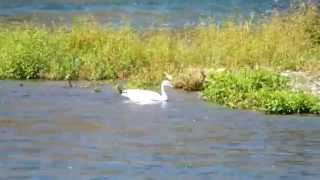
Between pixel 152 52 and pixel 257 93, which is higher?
pixel 257 93

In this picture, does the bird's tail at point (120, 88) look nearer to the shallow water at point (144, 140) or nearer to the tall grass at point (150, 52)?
the shallow water at point (144, 140)

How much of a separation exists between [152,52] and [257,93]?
15.4ft

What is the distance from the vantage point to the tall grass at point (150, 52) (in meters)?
21.4

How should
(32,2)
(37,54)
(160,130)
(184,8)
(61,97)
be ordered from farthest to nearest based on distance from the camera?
(32,2), (184,8), (37,54), (61,97), (160,130)

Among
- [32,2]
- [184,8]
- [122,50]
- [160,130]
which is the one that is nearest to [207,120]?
[160,130]

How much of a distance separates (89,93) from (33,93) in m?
0.99

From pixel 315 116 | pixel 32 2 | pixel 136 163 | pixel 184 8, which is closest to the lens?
pixel 136 163

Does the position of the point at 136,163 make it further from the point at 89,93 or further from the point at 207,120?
the point at 89,93

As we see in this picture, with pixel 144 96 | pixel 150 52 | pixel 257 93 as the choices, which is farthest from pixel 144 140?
pixel 150 52

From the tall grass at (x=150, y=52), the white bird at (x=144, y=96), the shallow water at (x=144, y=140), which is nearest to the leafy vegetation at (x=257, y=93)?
the shallow water at (x=144, y=140)

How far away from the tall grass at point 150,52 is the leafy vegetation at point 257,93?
1866 millimetres

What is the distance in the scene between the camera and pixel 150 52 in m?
22.2

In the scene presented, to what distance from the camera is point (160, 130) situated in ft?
52.7

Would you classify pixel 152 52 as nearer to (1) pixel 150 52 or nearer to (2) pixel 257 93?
(1) pixel 150 52
